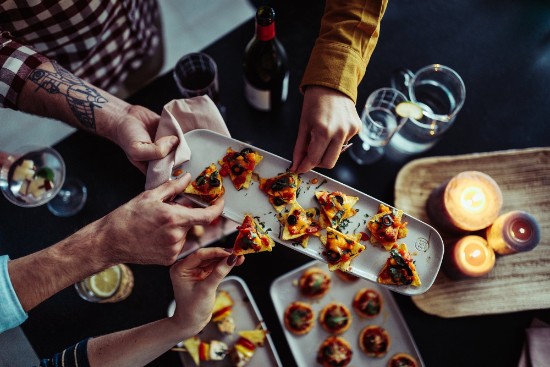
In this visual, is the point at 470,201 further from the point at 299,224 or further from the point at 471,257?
the point at 299,224

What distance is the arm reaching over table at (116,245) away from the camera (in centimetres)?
105

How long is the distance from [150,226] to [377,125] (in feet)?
2.52

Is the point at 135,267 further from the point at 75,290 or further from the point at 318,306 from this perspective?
the point at 318,306

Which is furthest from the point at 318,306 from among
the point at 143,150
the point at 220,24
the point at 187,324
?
the point at 220,24

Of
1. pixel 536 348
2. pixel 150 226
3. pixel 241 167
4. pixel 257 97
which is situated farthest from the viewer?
pixel 257 97

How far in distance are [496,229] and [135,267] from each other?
3.69ft

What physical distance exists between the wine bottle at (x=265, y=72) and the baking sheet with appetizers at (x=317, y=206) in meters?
0.27

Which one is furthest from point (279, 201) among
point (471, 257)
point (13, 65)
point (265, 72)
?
point (13, 65)

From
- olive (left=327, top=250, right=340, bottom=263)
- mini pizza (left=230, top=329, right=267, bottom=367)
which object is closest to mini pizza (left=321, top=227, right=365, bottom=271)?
olive (left=327, top=250, right=340, bottom=263)

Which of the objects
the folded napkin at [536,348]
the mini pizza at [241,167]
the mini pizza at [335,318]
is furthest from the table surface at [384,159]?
the mini pizza at [241,167]

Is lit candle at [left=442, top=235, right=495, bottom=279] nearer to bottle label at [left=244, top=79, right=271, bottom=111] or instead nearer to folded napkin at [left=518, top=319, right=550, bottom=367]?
folded napkin at [left=518, top=319, right=550, bottom=367]

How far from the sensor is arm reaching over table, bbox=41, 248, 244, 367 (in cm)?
110

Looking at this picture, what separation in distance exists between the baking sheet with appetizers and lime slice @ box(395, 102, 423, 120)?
0.33 m

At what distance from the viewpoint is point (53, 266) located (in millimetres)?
1110
